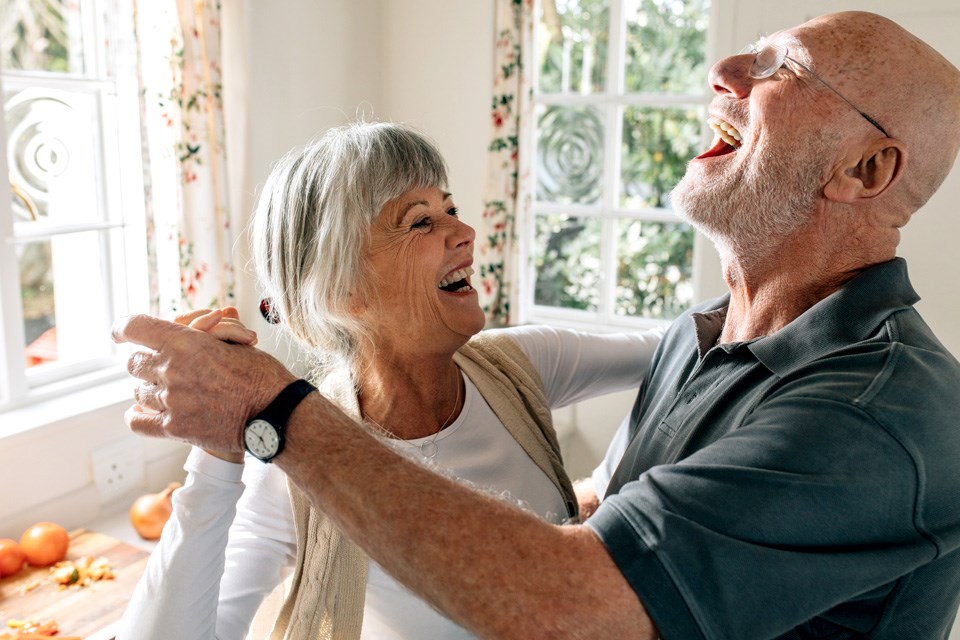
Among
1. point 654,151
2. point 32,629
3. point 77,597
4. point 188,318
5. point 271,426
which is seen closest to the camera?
point 271,426

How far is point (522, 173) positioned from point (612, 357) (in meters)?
1.79

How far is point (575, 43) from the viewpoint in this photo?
352 cm

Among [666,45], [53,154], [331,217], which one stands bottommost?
[331,217]

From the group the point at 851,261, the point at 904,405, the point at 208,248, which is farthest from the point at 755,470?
the point at 208,248

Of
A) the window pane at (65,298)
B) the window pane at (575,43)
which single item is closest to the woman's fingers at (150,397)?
the window pane at (65,298)

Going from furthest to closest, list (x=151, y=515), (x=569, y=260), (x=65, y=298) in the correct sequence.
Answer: (x=569, y=260)
(x=65, y=298)
(x=151, y=515)

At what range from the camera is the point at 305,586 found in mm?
1286

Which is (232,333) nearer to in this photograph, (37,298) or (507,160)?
(37,298)

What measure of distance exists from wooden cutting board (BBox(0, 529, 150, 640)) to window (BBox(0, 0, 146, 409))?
620mm

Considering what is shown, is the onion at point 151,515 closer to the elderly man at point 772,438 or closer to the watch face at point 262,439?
the elderly man at point 772,438

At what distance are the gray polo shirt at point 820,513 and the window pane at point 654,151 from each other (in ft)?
8.11

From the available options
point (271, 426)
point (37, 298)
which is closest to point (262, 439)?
point (271, 426)

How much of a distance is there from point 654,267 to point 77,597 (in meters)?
2.53

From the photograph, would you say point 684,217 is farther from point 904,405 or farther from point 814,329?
point 904,405
